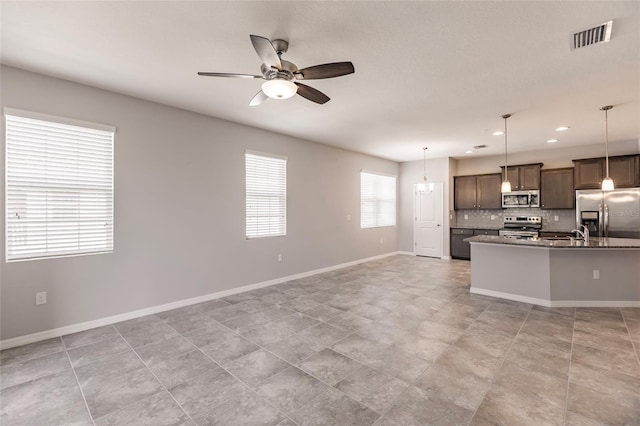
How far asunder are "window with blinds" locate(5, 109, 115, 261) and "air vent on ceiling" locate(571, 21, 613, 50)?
4845 millimetres

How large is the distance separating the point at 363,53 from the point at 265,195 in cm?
310

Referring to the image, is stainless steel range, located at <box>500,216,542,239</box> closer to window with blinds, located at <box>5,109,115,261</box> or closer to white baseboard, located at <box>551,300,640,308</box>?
white baseboard, located at <box>551,300,640,308</box>

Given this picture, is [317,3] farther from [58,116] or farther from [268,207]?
[268,207]

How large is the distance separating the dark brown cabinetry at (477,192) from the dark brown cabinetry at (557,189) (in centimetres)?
91

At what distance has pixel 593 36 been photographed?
2377mm

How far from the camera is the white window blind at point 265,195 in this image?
498cm

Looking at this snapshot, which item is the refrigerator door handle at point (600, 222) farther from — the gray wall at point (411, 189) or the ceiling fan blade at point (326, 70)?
the ceiling fan blade at point (326, 70)

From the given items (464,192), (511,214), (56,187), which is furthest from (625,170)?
(56,187)

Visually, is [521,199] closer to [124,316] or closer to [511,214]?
[511,214]

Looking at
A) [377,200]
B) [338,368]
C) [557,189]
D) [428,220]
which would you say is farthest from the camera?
[428,220]

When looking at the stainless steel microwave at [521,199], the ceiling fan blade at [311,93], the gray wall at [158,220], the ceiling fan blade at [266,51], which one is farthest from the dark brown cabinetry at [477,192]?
the ceiling fan blade at [266,51]

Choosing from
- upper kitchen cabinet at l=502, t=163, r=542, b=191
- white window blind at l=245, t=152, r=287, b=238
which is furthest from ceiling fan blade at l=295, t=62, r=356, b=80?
upper kitchen cabinet at l=502, t=163, r=542, b=191

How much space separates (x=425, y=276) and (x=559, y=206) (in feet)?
11.7

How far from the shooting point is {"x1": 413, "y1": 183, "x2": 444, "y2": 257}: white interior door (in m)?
7.95
